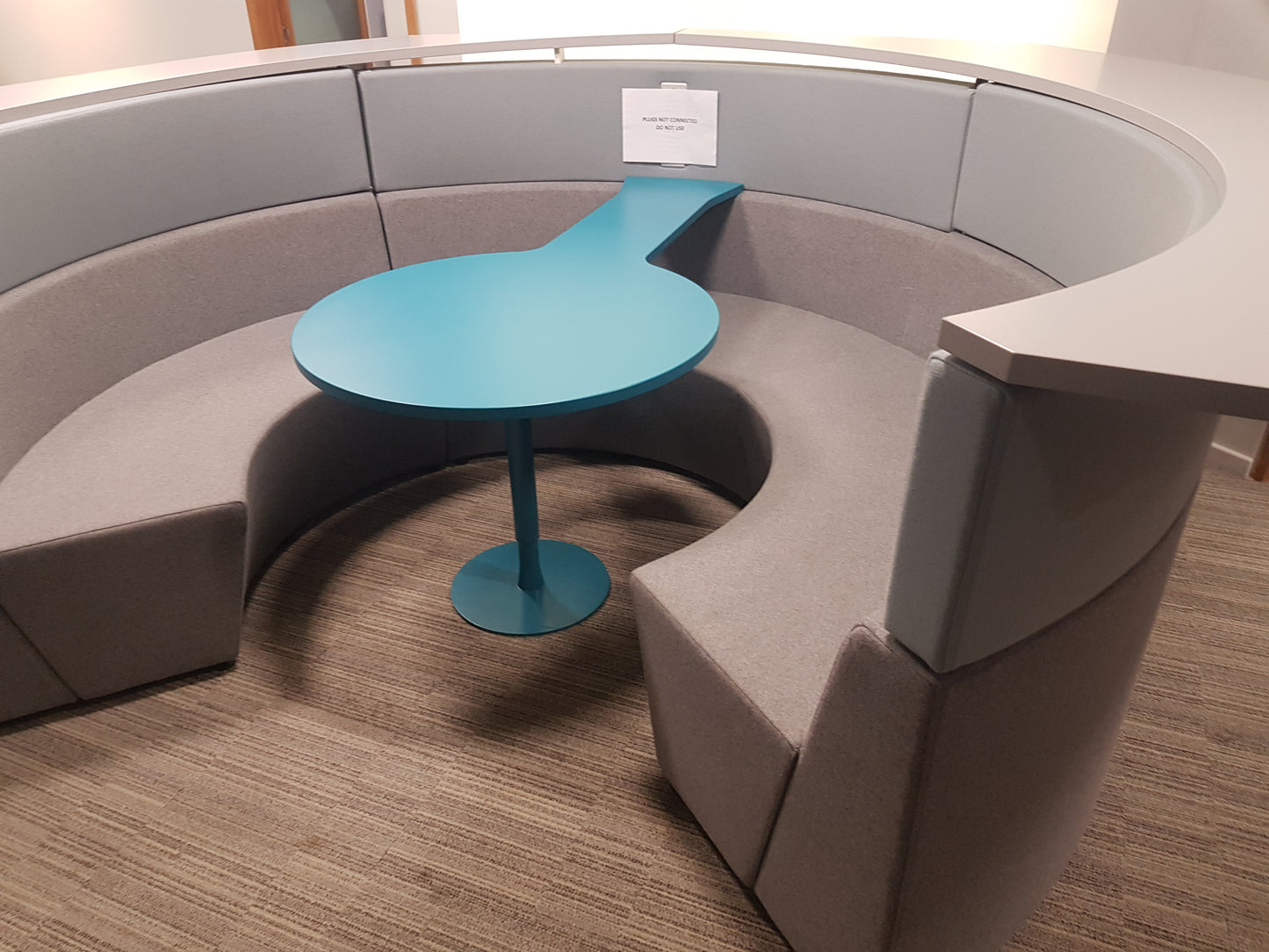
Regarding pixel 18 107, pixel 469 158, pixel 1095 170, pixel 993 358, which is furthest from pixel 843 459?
pixel 18 107

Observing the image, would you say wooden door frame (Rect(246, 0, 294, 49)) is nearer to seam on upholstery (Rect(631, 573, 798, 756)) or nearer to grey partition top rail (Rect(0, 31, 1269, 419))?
grey partition top rail (Rect(0, 31, 1269, 419))

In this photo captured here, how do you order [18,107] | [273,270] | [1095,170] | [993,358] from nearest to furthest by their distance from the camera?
[993,358], [1095,170], [18,107], [273,270]

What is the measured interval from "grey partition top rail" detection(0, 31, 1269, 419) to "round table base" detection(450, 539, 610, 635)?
1414 millimetres

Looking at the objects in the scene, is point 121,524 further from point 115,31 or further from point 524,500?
point 115,31

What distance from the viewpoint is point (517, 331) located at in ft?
5.75

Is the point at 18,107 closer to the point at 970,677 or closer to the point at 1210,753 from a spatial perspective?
the point at 970,677

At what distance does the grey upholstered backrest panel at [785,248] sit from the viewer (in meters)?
2.16

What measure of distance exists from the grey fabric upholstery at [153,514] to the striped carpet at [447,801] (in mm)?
141

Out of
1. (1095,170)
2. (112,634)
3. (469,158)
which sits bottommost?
(112,634)

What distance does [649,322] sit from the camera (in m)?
1.78

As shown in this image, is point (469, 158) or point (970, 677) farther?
point (469, 158)

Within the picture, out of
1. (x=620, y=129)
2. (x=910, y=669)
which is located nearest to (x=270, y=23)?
(x=620, y=129)

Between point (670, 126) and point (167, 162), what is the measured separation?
1.30m

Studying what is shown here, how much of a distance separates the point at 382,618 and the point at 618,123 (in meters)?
1.48
